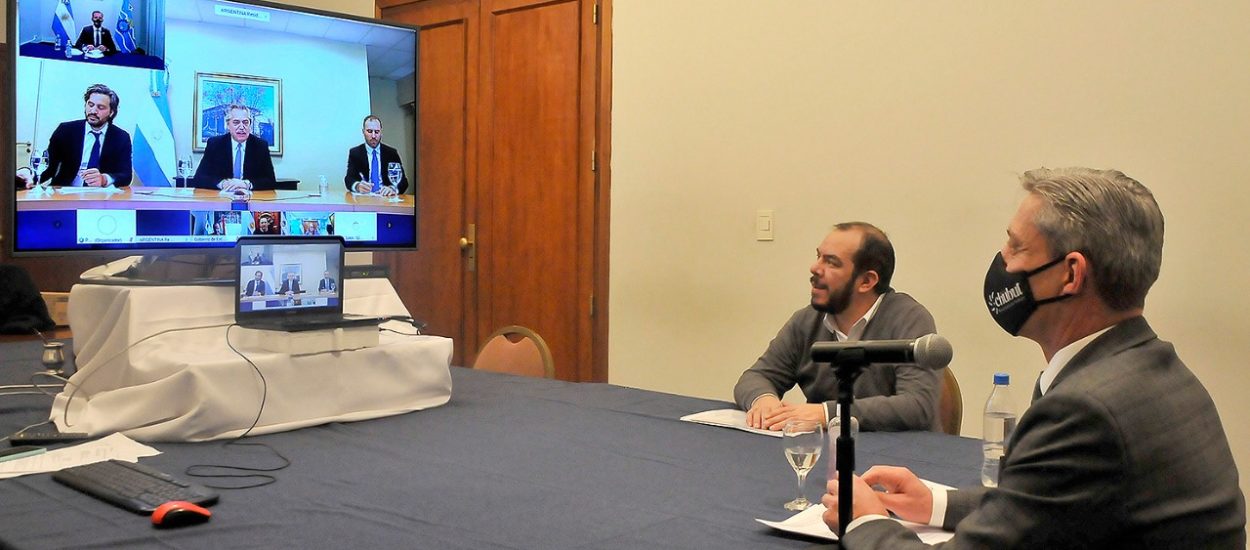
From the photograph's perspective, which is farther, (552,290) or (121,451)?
(552,290)

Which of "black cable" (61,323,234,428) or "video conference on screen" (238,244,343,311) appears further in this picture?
"video conference on screen" (238,244,343,311)

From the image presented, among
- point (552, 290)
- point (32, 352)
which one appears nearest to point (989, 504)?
point (32, 352)

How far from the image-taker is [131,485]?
5.48 feet

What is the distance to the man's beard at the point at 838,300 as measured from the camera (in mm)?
2760

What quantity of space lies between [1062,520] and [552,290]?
3838mm

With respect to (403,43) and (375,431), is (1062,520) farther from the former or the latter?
(403,43)

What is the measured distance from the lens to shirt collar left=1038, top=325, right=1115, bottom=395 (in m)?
1.37

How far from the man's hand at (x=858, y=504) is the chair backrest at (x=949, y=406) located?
1.11 metres

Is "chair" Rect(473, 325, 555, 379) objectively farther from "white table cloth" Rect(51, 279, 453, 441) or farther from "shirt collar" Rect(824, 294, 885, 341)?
"shirt collar" Rect(824, 294, 885, 341)

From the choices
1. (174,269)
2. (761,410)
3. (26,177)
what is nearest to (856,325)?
(761,410)

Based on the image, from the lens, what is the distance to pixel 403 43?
287 centimetres

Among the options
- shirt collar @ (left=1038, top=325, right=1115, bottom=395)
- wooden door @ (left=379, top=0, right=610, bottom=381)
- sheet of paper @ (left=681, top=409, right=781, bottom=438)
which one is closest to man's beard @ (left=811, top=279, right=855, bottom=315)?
sheet of paper @ (left=681, top=409, right=781, bottom=438)

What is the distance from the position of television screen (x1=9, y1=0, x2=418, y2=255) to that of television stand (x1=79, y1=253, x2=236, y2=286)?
0.08m

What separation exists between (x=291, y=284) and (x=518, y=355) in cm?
94
